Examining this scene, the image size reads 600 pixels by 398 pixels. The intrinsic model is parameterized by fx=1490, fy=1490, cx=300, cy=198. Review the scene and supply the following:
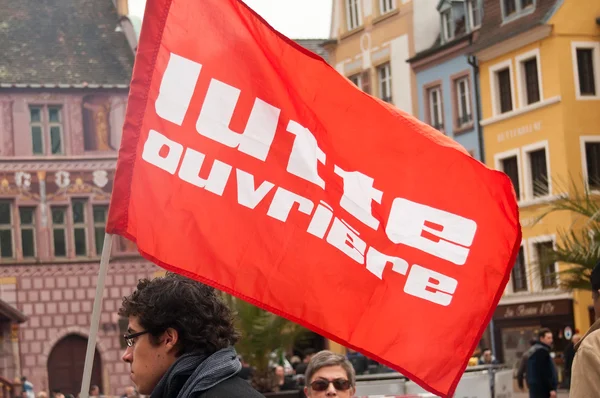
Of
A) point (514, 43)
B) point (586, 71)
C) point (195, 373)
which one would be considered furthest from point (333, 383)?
point (514, 43)

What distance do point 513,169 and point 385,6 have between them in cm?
949

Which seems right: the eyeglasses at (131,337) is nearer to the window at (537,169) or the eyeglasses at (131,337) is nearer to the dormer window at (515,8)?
the window at (537,169)

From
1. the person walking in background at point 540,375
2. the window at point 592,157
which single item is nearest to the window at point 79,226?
the window at point 592,157

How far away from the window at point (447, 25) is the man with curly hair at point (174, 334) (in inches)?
1669

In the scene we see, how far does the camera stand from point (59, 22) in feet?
164

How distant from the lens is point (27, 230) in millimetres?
48625

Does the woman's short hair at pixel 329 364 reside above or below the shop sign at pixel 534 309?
below

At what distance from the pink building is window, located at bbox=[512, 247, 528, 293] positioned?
12900 millimetres

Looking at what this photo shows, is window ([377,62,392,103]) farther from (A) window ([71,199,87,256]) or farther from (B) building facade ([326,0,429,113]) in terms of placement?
(A) window ([71,199,87,256])

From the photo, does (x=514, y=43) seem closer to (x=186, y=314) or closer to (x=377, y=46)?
(x=377, y=46)

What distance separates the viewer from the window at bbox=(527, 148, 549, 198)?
41.1 metres

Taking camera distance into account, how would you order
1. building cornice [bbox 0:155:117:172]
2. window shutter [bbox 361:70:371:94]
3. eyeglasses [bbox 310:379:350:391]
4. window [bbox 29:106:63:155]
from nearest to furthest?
eyeglasses [bbox 310:379:350:391]
window [bbox 29:106:63:155]
building cornice [bbox 0:155:117:172]
window shutter [bbox 361:70:371:94]

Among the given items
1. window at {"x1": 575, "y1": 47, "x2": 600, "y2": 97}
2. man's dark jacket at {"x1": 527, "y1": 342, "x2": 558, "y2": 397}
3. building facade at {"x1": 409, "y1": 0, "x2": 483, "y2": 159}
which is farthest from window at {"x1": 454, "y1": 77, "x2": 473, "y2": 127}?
man's dark jacket at {"x1": 527, "y1": 342, "x2": 558, "y2": 397}

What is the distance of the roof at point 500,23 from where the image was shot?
40.7 meters
